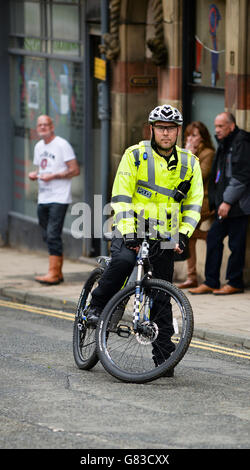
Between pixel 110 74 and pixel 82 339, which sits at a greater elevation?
pixel 110 74

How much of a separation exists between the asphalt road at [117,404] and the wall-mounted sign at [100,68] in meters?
5.83

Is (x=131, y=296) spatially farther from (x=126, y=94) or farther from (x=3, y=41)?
(x=3, y=41)

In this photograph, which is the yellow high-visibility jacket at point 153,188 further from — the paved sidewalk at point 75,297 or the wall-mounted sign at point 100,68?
the wall-mounted sign at point 100,68

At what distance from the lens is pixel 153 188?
8.25 meters

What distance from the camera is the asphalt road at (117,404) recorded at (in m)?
6.62

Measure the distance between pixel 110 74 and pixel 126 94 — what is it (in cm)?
35

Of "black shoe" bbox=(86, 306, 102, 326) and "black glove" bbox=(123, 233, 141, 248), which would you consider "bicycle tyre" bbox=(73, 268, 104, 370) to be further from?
"black glove" bbox=(123, 233, 141, 248)

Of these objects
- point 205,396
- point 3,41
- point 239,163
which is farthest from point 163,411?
point 3,41

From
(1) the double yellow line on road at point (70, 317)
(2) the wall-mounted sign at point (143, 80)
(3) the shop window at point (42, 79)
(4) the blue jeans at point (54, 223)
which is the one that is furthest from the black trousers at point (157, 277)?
(3) the shop window at point (42, 79)

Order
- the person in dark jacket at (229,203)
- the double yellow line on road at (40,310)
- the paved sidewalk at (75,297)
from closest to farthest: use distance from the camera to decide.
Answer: the paved sidewalk at (75,297), the double yellow line on road at (40,310), the person in dark jacket at (229,203)

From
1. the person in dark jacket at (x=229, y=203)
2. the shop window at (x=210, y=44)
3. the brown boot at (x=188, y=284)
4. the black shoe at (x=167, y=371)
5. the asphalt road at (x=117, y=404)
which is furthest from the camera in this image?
the shop window at (x=210, y=44)

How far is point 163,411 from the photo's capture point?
730cm

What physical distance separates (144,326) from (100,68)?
7.55 meters

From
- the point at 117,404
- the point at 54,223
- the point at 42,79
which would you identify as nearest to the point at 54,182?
the point at 54,223
